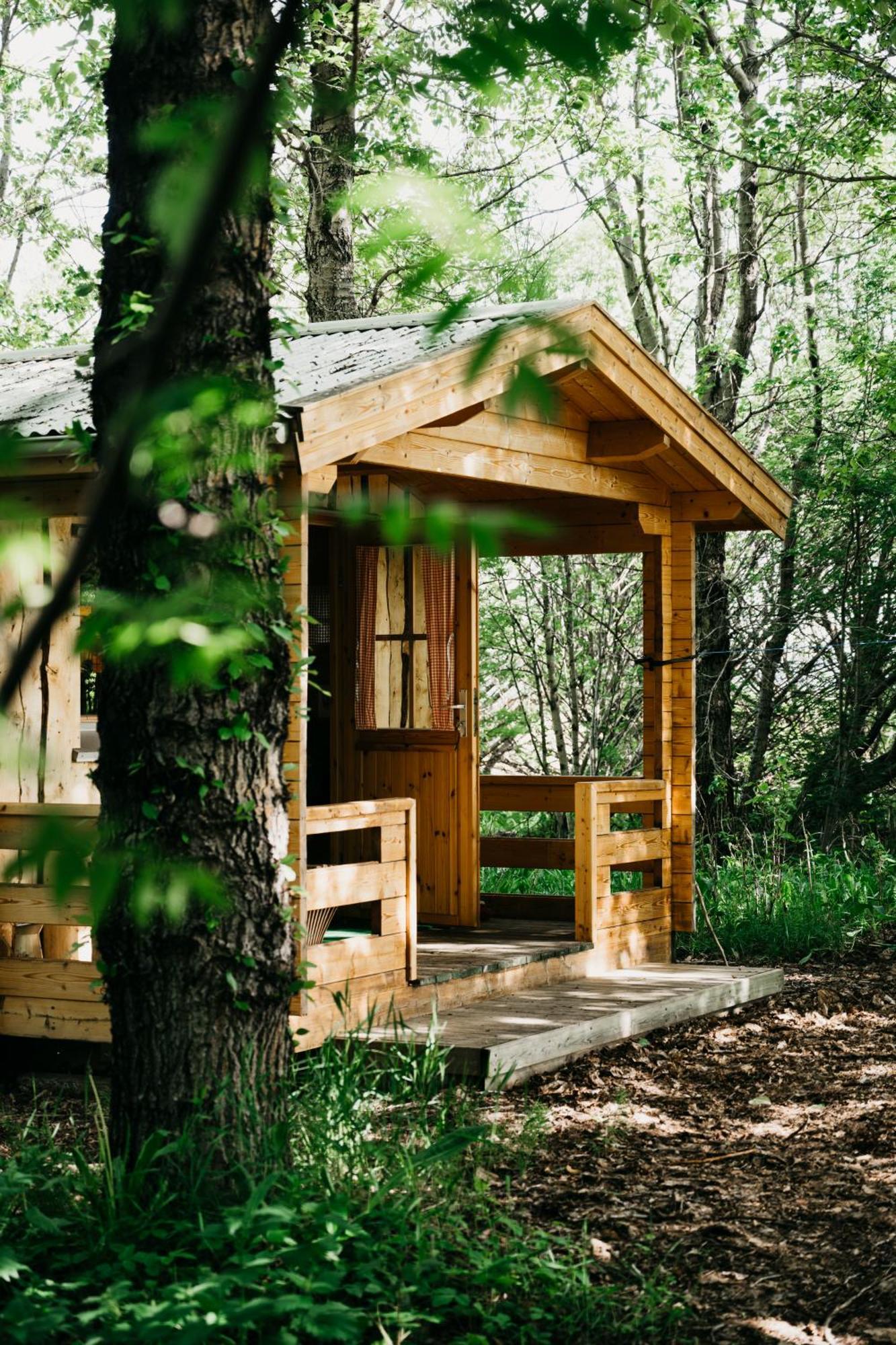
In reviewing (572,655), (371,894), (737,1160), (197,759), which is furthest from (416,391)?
(572,655)

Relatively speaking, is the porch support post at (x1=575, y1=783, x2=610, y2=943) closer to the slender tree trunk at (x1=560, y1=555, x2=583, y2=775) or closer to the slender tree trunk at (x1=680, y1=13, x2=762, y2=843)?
the slender tree trunk at (x1=680, y1=13, x2=762, y2=843)

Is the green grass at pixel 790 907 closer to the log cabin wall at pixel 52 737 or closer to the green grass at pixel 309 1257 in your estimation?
the log cabin wall at pixel 52 737

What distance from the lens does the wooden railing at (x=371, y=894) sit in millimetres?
6449

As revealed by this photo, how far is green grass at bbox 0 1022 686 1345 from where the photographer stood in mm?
3209

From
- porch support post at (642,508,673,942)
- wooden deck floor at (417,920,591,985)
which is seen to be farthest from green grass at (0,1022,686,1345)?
porch support post at (642,508,673,942)

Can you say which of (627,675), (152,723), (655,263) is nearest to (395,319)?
(152,723)

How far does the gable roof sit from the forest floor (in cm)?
256

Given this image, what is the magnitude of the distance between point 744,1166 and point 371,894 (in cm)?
207

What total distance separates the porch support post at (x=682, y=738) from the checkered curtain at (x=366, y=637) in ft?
6.03

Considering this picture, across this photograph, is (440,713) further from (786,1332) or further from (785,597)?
(785,597)

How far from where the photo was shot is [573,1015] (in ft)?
23.3

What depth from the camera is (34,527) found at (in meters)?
1.07

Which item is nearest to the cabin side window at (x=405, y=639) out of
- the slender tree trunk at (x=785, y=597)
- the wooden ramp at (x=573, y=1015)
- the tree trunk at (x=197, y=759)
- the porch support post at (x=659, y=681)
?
the porch support post at (x=659, y=681)

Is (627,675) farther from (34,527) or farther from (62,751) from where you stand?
(34,527)
